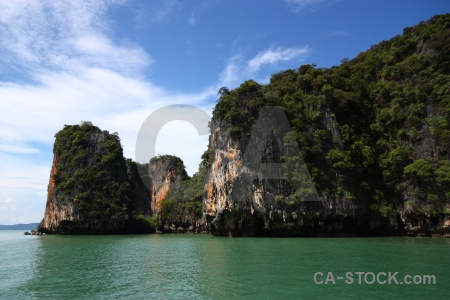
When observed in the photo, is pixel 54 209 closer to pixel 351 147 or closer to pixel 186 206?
pixel 186 206

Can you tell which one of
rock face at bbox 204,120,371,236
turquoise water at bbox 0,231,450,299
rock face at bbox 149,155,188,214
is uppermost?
rock face at bbox 149,155,188,214

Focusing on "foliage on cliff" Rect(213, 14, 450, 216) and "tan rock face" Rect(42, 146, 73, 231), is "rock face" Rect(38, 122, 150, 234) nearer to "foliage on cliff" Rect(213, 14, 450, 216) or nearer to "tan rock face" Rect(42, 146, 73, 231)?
"tan rock face" Rect(42, 146, 73, 231)

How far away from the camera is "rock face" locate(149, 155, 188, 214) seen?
6331cm

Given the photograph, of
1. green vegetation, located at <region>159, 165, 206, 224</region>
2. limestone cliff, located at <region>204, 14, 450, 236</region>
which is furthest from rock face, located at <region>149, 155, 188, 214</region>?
limestone cliff, located at <region>204, 14, 450, 236</region>

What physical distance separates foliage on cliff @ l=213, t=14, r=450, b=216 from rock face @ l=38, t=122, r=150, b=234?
20546 mm

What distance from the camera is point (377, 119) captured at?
107ft

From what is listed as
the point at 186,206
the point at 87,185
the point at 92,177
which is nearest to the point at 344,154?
the point at 186,206

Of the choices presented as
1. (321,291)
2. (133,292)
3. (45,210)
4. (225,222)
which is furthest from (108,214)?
(321,291)

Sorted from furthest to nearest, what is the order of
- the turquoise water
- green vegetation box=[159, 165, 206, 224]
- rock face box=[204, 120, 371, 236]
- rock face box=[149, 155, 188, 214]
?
rock face box=[149, 155, 188, 214], green vegetation box=[159, 165, 206, 224], rock face box=[204, 120, 371, 236], the turquoise water

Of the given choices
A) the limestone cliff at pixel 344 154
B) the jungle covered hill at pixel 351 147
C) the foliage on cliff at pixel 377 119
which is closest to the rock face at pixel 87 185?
the jungle covered hill at pixel 351 147

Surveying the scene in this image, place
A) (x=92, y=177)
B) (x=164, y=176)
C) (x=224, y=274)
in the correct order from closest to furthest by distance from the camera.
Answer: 1. (x=224, y=274)
2. (x=92, y=177)
3. (x=164, y=176)

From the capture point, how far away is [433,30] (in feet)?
114

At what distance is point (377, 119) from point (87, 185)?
35.5 metres

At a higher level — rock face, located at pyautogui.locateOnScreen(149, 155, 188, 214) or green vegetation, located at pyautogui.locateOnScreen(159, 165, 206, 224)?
rock face, located at pyautogui.locateOnScreen(149, 155, 188, 214)
